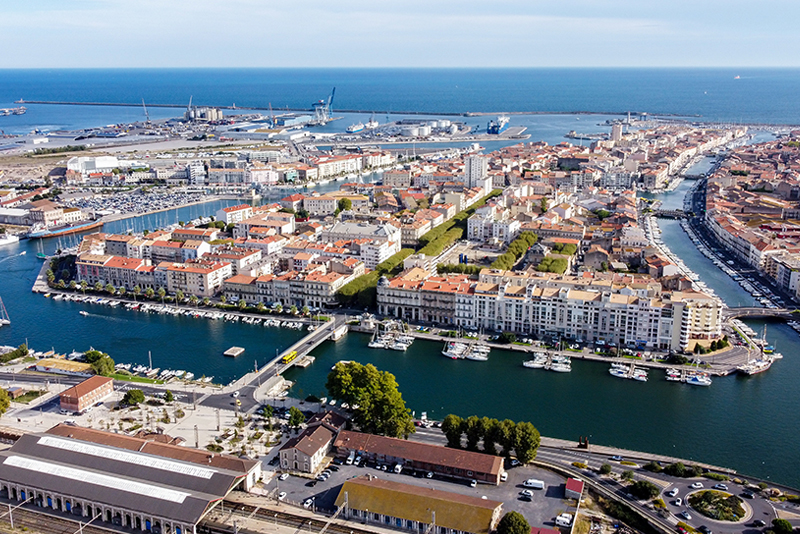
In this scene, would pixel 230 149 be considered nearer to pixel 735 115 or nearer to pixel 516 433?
pixel 516 433

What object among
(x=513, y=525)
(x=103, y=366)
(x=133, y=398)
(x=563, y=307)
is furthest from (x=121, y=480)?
(x=563, y=307)

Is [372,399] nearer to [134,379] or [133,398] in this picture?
[133,398]

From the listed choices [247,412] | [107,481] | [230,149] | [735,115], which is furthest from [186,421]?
[735,115]

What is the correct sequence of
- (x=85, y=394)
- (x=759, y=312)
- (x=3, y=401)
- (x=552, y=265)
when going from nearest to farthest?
(x=3, y=401), (x=85, y=394), (x=759, y=312), (x=552, y=265)

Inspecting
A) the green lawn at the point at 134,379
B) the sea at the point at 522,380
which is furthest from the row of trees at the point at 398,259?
the green lawn at the point at 134,379

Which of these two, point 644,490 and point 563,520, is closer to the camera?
point 563,520

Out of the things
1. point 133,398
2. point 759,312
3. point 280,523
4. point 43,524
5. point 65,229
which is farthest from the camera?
point 65,229
